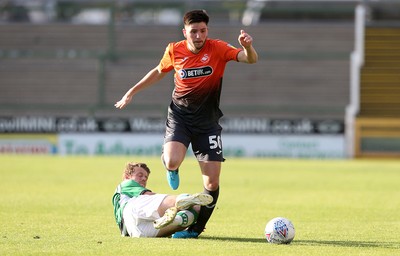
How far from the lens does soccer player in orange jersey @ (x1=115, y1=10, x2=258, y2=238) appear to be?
9.73 meters

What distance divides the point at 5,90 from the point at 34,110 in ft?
8.83

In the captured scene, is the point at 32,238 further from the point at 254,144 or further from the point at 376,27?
the point at 376,27

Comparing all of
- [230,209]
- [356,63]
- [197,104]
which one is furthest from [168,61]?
[356,63]

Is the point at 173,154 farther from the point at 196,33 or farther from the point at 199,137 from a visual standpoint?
the point at 196,33

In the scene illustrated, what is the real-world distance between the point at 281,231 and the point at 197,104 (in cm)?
178

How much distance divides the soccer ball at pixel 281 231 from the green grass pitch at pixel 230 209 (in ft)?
0.32

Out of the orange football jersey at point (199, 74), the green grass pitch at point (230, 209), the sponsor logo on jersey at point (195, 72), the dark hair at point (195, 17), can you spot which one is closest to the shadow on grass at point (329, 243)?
the green grass pitch at point (230, 209)

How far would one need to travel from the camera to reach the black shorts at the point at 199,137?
9.82 m

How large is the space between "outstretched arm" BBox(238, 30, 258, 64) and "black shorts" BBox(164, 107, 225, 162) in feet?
2.93

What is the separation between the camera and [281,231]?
350 inches

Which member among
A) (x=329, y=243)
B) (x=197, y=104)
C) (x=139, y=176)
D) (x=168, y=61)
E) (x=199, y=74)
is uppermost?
(x=168, y=61)

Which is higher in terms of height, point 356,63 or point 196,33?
point 196,33

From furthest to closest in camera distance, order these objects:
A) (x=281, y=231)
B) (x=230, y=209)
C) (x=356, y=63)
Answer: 1. (x=356, y=63)
2. (x=230, y=209)
3. (x=281, y=231)

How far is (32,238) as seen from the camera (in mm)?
9297
